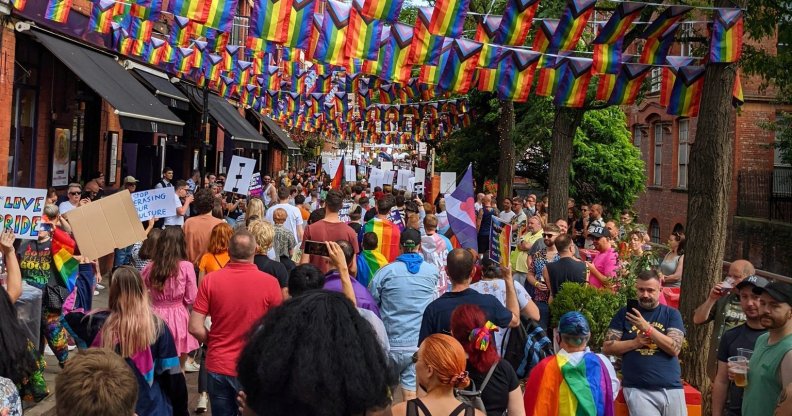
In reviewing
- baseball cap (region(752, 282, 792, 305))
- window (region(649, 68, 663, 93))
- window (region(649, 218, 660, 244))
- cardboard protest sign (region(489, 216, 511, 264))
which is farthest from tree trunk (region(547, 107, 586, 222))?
window (region(649, 218, 660, 244))

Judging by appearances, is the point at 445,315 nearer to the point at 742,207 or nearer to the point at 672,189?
the point at 742,207

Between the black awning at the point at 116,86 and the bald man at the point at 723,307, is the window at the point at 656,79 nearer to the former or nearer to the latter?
the bald man at the point at 723,307

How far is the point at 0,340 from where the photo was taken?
4.46 metres

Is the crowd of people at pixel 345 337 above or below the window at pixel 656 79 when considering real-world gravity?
below

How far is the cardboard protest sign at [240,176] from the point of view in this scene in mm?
15578

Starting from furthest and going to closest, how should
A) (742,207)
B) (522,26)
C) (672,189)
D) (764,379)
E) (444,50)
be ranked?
1. (672,189)
2. (742,207)
3. (444,50)
4. (522,26)
5. (764,379)

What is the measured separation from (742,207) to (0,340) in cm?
2609

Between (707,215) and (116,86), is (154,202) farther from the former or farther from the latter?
(116,86)

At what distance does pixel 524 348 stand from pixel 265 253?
Answer: 8.64 ft

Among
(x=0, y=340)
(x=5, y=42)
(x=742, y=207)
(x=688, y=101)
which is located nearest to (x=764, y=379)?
(x=0, y=340)

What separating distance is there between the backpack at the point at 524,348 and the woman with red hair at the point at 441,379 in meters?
2.67

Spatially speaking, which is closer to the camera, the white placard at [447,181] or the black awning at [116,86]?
the black awning at [116,86]

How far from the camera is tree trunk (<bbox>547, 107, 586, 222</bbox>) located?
16.2 m

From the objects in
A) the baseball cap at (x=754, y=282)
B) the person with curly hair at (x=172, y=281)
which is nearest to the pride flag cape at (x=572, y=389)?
the baseball cap at (x=754, y=282)
